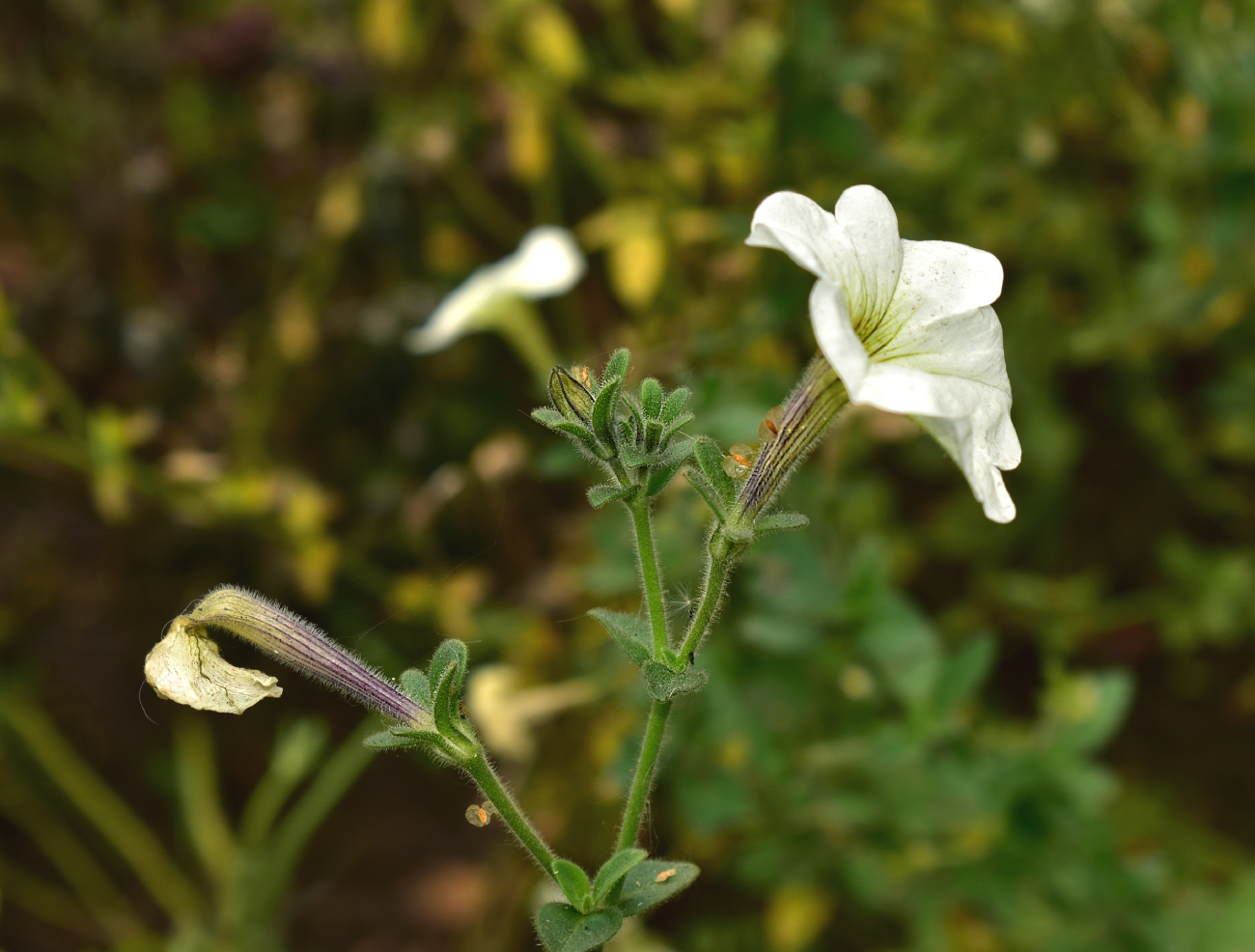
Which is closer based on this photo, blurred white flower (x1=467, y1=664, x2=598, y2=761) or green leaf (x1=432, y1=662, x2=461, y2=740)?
green leaf (x1=432, y1=662, x2=461, y2=740)

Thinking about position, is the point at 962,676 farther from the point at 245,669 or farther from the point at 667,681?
the point at 245,669

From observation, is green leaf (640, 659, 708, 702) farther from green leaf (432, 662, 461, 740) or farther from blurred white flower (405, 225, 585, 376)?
blurred white flower (405, 225, 585, 376)

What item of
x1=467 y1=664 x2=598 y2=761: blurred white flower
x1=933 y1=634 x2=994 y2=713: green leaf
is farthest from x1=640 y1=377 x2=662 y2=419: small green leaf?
x1=467 y1=664 x2=598 y2=761: blurred white flower

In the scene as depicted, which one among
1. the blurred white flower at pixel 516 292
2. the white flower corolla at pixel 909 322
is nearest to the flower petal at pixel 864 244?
the white flower corolla at pixel 909 322

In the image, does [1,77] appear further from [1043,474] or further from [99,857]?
[1043,474]

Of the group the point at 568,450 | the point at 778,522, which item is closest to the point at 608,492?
the point at 778,522

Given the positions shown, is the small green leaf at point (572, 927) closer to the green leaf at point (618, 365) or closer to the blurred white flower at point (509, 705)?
the green leaf at point (618, 365)
